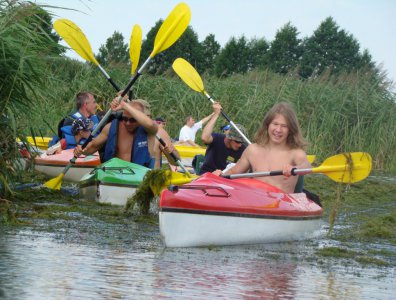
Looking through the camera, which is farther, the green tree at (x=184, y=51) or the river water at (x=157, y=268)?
the green tree at (x=184, y=51)

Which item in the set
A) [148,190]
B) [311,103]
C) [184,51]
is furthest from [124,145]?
[184,51]

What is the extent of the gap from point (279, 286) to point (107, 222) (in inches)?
130

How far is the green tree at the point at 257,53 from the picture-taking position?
64.2 meters

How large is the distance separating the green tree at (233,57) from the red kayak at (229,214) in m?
50.5

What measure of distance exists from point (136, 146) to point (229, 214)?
3.51 m

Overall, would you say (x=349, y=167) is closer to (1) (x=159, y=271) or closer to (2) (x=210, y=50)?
(1) (x=159, y=271)

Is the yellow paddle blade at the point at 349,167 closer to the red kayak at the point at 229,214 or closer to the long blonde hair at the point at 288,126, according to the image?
the long blonde hair at the point at 288,126

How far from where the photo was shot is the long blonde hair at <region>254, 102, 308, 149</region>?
9195mm

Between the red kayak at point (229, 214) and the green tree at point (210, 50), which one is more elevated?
the green tree at point (210, 50)

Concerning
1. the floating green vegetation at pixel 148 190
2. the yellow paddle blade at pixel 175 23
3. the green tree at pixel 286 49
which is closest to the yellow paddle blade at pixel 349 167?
the floating green vegetation at pixel 148 190

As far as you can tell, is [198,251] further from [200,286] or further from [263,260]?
[200,286]

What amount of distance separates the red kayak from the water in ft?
0.36

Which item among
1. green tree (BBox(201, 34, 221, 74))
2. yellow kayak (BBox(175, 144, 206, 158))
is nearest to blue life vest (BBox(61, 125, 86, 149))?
yellow kayak (BBox(175, 144, 206, 158))

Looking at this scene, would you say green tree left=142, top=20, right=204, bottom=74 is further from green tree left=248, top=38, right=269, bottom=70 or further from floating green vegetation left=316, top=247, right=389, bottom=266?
floating green vegetation left=316, top=247, right=389, bottom=266
